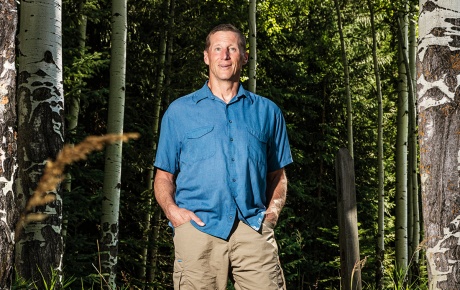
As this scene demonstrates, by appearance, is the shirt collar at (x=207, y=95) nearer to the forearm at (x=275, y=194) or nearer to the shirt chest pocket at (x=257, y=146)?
the shirt chest pocket at (x=257, y=146)

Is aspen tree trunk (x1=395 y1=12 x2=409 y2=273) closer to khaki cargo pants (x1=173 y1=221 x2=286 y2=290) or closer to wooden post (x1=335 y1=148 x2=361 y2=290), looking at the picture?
wooden post (x1=335 y1=148 x2=361 y2=290)

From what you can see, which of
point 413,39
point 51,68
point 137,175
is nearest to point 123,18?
point 51,68

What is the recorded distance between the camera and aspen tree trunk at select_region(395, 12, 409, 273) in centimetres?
1566

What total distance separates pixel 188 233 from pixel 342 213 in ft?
6.46

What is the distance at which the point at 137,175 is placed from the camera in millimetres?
15156

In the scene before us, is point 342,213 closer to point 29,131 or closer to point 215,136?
point 215,136

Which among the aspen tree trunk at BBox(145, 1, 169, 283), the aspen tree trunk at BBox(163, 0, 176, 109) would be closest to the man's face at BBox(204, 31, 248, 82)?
the aspen tree trunk at BBox(145, 1, 169, 283)

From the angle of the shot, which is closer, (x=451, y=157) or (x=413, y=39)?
(x=451, y=157)

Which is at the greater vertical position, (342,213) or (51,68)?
(51,68)

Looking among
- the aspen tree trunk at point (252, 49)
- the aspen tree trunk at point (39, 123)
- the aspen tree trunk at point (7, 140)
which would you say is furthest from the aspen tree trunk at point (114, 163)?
the aspen tree trunk at point (7, 140)

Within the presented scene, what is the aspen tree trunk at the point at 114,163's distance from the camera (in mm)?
9312

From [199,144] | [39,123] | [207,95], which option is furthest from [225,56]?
[39,123]

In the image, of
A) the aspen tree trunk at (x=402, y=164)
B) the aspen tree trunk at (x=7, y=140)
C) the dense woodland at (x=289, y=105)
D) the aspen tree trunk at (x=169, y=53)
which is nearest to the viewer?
the aspen tree trunk at (x=7, y=140)

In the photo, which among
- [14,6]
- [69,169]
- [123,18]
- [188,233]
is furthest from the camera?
[123,18]
